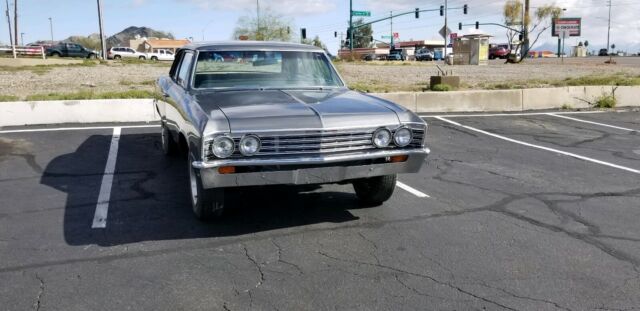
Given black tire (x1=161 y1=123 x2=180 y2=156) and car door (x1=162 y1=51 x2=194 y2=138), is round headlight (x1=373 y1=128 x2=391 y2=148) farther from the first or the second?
black tire (x1=161 y1=123 x2=180 y2=156)

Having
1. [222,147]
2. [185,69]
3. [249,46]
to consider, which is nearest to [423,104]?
[249,46]

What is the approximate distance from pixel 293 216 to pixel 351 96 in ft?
4.13

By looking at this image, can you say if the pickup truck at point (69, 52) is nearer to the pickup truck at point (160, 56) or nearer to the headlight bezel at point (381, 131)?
the pickup truck at point (160, 56)

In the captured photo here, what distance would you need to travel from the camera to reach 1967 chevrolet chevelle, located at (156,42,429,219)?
433 centimetres

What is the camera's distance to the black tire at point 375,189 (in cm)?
534

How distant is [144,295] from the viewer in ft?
11.9

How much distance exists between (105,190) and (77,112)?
5510mm

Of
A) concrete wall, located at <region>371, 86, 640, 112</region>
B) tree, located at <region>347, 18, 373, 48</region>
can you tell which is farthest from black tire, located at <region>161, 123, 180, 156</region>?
tree, located at <region>347, 18, 373, 48</region>

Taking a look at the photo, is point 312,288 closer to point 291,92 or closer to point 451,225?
point 451,225

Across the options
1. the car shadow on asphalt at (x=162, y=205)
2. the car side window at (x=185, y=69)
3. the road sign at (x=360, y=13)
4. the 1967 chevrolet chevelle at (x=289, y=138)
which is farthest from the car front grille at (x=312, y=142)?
the road sign at (x=360, y=13)

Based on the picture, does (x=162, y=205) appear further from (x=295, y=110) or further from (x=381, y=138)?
(x=381, y=138)

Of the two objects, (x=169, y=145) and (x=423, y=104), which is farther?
(x=423, y=104)

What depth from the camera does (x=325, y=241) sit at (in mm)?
4621

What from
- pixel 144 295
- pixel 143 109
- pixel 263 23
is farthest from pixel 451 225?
pixel 263 23
